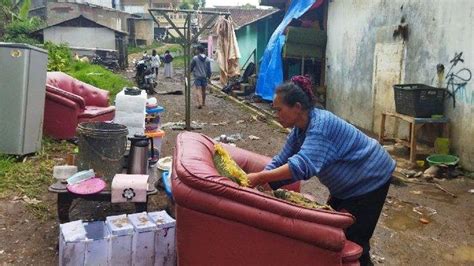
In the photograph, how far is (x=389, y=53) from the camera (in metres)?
9.20

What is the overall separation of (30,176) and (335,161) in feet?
13.7

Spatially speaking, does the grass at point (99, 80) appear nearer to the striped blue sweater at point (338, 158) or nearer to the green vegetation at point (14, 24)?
the green vegetation at point (14, 24)

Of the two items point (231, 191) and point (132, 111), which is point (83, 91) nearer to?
point (132, 111)

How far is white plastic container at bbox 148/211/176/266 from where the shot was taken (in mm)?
3465

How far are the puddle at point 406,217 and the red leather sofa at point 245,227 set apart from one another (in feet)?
7.83

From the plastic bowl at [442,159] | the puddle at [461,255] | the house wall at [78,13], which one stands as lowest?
the puddle at [461,255]

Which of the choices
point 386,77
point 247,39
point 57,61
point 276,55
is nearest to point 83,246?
point 386,77

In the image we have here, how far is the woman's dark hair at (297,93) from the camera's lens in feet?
9.89

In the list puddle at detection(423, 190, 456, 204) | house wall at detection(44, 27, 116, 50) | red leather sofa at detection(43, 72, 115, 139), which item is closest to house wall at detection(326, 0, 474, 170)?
puddle at detection(423, 190, 456, 204)

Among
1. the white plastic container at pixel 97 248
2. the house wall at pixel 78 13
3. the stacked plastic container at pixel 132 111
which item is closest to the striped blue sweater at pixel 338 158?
the white plastic container at pixel 97 248

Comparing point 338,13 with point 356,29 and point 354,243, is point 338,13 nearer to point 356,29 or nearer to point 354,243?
point 356,29

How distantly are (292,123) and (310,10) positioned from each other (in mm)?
10695

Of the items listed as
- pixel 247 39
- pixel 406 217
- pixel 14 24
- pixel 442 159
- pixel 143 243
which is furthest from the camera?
pixel 14 24

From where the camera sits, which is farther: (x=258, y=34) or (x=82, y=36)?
(x=82, y=36)
